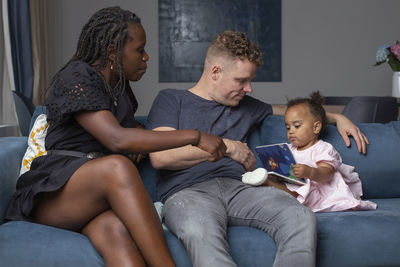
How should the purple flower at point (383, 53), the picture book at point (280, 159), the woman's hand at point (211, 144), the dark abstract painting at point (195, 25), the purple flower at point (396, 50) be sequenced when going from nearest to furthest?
the woman's hand at point (211, 144) < the picture book at point (280, 159) < the purple flower at point (396, 50) < the purple flower at point (383, 53) < the dark abstract painting at point (195, 25)

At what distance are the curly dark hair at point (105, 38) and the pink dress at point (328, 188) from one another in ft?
2.76

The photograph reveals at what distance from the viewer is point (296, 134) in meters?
1.89

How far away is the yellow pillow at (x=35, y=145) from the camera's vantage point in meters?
1.75

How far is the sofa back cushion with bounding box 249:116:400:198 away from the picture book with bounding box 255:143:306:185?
0.89ft

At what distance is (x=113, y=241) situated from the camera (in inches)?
51.7

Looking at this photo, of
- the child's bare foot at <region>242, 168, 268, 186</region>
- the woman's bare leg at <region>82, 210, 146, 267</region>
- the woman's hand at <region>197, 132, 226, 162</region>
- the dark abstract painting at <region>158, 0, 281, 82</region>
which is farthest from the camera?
the dark abstract painting at <region>158, 0, 281, 82</region>

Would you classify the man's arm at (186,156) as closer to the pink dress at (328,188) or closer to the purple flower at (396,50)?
the pink dress at (328,188)

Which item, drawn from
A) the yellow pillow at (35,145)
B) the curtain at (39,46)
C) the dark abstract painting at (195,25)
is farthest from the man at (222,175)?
the dark abstract painting at (195,25)

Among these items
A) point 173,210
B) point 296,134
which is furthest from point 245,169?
point 173,210

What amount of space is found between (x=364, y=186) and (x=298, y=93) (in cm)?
328

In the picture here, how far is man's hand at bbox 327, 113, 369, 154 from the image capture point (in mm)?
2020

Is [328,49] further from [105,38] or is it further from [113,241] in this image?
[113,241]

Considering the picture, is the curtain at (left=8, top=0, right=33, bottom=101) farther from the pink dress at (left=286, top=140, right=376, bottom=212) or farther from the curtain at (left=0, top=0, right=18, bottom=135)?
the pink dress at (left=286, top=140, right=376, bottom=212)

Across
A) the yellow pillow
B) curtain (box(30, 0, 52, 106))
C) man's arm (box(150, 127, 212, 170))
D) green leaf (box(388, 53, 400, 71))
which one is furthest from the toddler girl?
curtain (box(30, 0, 52, 106))
